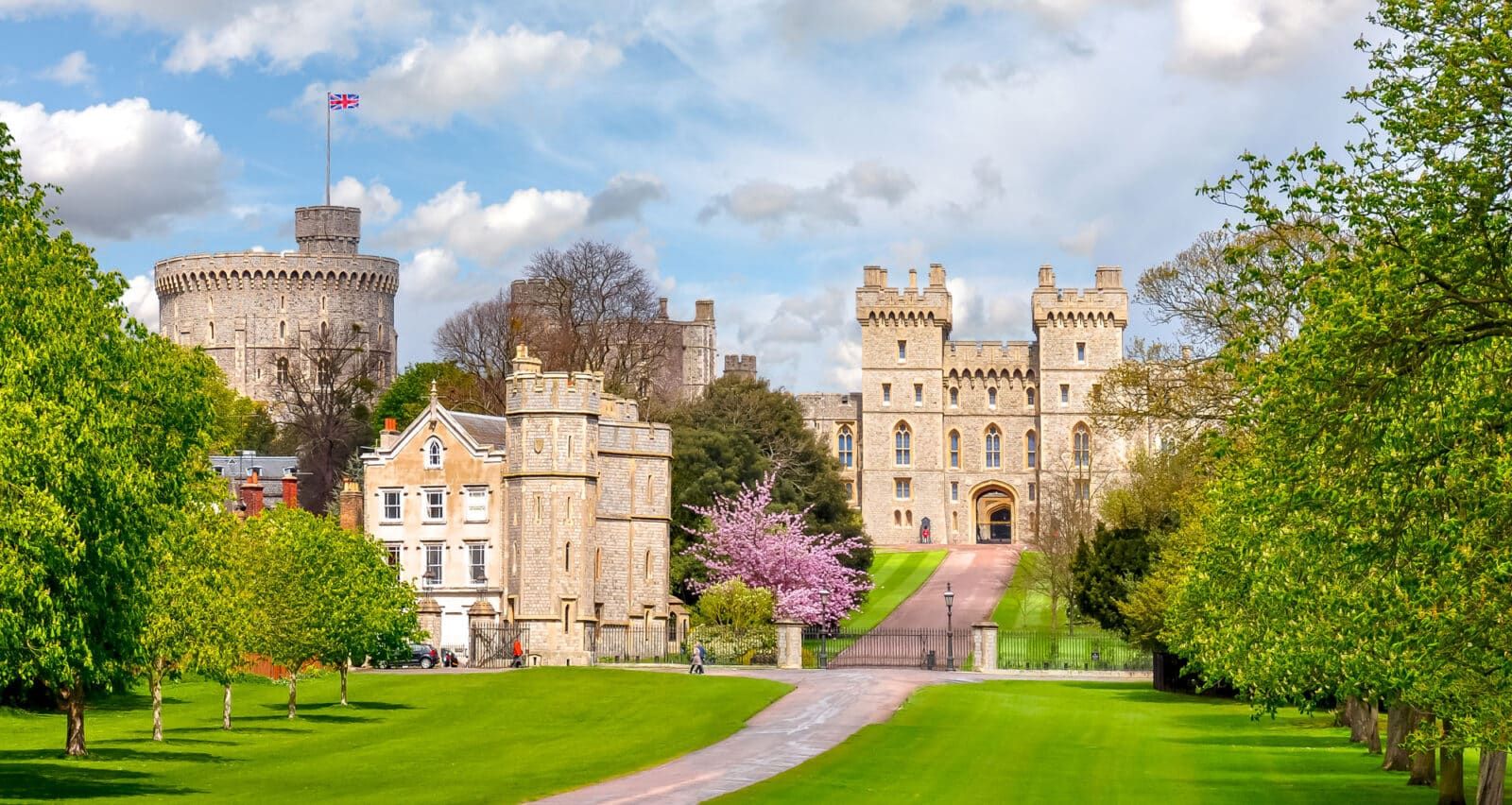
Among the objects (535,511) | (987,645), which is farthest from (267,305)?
(987,645)

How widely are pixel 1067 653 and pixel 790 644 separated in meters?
11.5

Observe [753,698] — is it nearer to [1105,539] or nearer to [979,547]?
[1105,539]

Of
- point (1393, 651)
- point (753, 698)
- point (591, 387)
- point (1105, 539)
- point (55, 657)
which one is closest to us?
point (1393, 651)

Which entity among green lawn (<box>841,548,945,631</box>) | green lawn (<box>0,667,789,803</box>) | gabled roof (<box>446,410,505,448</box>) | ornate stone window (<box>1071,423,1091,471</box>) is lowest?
green lawn (<box>0,667,789,803</box>)

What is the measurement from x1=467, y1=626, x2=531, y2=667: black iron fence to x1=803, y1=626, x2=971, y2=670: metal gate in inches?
352

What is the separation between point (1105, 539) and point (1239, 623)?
27.1 metres

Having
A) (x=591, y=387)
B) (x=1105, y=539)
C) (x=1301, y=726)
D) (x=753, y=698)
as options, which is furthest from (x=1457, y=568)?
(x=591, y=387)

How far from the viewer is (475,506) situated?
201 feet

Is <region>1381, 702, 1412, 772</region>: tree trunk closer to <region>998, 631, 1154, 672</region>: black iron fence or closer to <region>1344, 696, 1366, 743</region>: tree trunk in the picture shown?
<region>1344, 696, 1366, 743</region>: tree trunk

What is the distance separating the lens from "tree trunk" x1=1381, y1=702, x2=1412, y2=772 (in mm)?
27641

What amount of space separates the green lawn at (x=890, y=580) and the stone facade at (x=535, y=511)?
12386 mm

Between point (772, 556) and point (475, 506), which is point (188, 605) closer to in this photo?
point (475, 506)

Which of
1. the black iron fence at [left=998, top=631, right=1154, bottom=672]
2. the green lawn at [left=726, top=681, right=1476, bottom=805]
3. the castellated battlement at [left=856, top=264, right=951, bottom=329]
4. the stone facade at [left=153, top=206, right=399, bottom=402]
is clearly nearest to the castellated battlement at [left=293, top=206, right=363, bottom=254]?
the stone facade at [left=153, top=206, right=399, bottom=402]

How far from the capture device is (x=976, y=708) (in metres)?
41.0
